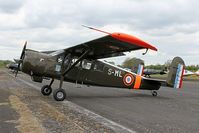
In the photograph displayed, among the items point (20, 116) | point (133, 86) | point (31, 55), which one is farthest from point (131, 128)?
point (133, 86)

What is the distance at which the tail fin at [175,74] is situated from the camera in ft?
52.0

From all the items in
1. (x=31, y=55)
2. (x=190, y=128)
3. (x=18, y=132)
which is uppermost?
(x=31, y=55)

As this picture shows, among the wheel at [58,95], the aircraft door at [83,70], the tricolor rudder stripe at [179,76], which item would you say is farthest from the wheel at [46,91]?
the tricolor rudder stripe at [179,76]

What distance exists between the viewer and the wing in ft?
32.7

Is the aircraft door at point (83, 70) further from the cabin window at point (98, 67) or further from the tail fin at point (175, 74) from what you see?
the tail fin at point (175, 74)

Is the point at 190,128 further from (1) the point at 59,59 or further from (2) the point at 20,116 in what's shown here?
(1) the point at 59,59

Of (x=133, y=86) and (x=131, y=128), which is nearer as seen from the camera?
(x=131, y=128)

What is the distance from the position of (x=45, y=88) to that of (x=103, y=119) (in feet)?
21.7

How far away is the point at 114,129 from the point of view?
6.73 meters

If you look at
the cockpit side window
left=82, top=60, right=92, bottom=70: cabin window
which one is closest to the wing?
left=82, top=60, right=92, bottom=70: cabin window

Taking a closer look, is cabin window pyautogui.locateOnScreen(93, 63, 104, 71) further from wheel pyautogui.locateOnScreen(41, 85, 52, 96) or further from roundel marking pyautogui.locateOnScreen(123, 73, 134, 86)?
wheel pyautogui.locateOnScreen(41, 85, 52, 96)

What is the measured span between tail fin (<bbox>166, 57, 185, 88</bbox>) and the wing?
12.6 ft

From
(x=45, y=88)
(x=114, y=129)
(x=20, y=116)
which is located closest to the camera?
(x=114, y=129)

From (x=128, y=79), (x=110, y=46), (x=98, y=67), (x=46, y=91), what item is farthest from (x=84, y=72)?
(x=128, y=79)
